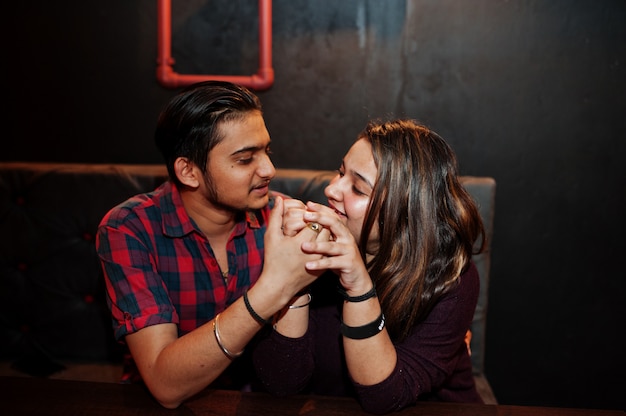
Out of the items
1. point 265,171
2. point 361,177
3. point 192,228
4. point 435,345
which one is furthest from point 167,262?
point 435,345

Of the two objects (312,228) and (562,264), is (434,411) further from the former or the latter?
(562,264)

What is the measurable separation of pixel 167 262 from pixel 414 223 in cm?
67

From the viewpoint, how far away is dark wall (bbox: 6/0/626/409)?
2051 mm

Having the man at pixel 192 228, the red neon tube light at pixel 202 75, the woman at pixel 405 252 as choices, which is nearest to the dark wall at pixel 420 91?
the red neon tube light at pixel 202 75

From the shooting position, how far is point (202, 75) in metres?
2.10

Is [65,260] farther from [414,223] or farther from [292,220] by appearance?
[414,223]

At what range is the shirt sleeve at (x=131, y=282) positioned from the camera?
53.5 inches

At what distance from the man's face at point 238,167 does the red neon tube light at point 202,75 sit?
494 millimetres

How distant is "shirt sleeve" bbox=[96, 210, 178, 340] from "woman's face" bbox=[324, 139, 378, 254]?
1.55ft

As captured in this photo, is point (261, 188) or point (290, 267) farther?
point (261, 188)

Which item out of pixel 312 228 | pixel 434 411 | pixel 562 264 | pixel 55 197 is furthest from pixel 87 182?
pixel 562 264

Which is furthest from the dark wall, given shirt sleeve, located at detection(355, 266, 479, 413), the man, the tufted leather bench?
shirt sleeve, located at detection(355, 266, 479, 413)

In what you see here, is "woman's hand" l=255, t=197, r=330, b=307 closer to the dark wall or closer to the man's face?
the man's face

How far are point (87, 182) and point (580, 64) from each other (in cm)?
174
